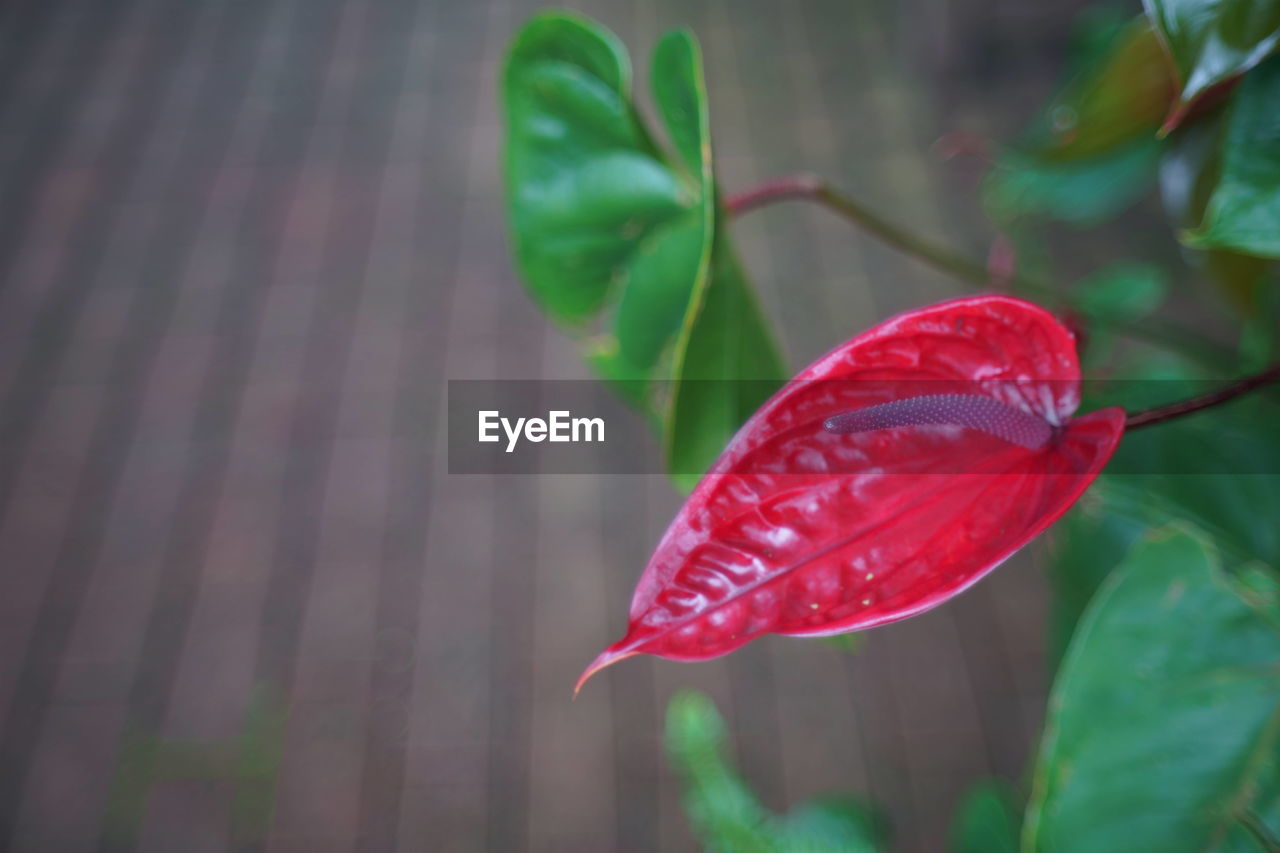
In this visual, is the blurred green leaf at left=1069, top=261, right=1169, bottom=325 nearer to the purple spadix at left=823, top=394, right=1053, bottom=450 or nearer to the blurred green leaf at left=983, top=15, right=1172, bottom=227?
the blurred green leaf at left=983, top=15, right=1172, bottom=227

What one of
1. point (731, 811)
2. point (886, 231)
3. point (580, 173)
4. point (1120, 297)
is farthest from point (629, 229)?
point (731, 811)

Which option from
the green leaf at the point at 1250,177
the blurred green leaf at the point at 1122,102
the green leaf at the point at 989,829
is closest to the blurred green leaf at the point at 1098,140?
the blurred green leaf at the point at 1122,102

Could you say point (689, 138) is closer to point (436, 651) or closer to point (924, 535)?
point (924, 535)

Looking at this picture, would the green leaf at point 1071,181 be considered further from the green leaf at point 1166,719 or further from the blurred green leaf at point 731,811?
the blurred green leaf at point 731,811

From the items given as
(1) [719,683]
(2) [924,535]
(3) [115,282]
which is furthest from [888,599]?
(3) [115,282]

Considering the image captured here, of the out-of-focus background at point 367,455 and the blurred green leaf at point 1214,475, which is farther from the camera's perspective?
the out-of-focus background at point 367,455

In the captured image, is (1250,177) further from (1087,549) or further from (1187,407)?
(1087,549)
